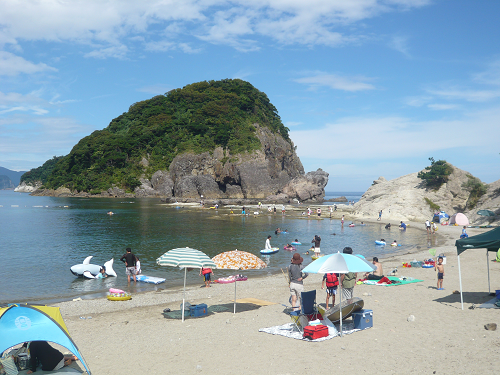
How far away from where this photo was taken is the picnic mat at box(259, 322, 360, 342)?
905 cm

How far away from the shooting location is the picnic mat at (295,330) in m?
9.05

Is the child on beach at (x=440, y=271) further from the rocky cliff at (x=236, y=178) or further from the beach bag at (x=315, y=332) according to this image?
the rocky cliff at (x=236, y=178)

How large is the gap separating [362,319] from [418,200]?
48355mm

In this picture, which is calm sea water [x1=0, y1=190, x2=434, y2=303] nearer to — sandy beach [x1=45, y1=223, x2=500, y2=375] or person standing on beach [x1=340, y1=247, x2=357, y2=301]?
sandy beach [x1=45, y1=223, x2=500, y2=375]

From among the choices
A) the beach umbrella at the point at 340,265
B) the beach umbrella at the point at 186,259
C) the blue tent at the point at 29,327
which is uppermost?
the beach umbrella at the point at 340,265

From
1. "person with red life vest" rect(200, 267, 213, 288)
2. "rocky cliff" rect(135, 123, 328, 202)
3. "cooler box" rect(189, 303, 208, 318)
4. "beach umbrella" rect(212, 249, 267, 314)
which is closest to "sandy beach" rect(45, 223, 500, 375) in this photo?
"cooler box" rect(189, 303, 208, 318)

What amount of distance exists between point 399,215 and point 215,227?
2789cm

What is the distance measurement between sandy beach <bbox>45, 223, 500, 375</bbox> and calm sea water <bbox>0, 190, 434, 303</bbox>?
172 inches

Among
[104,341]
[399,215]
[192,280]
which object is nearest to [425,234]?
[399,215]

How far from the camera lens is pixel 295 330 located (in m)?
9.59

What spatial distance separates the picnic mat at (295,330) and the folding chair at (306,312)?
0.20 metres

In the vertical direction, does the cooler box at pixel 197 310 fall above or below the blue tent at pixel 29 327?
below

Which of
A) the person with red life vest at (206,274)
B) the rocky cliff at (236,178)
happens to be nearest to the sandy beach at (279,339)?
the person with red life vest at (206,274)

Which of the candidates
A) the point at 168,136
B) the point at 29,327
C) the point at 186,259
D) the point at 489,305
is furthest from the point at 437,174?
the point at 168,136
